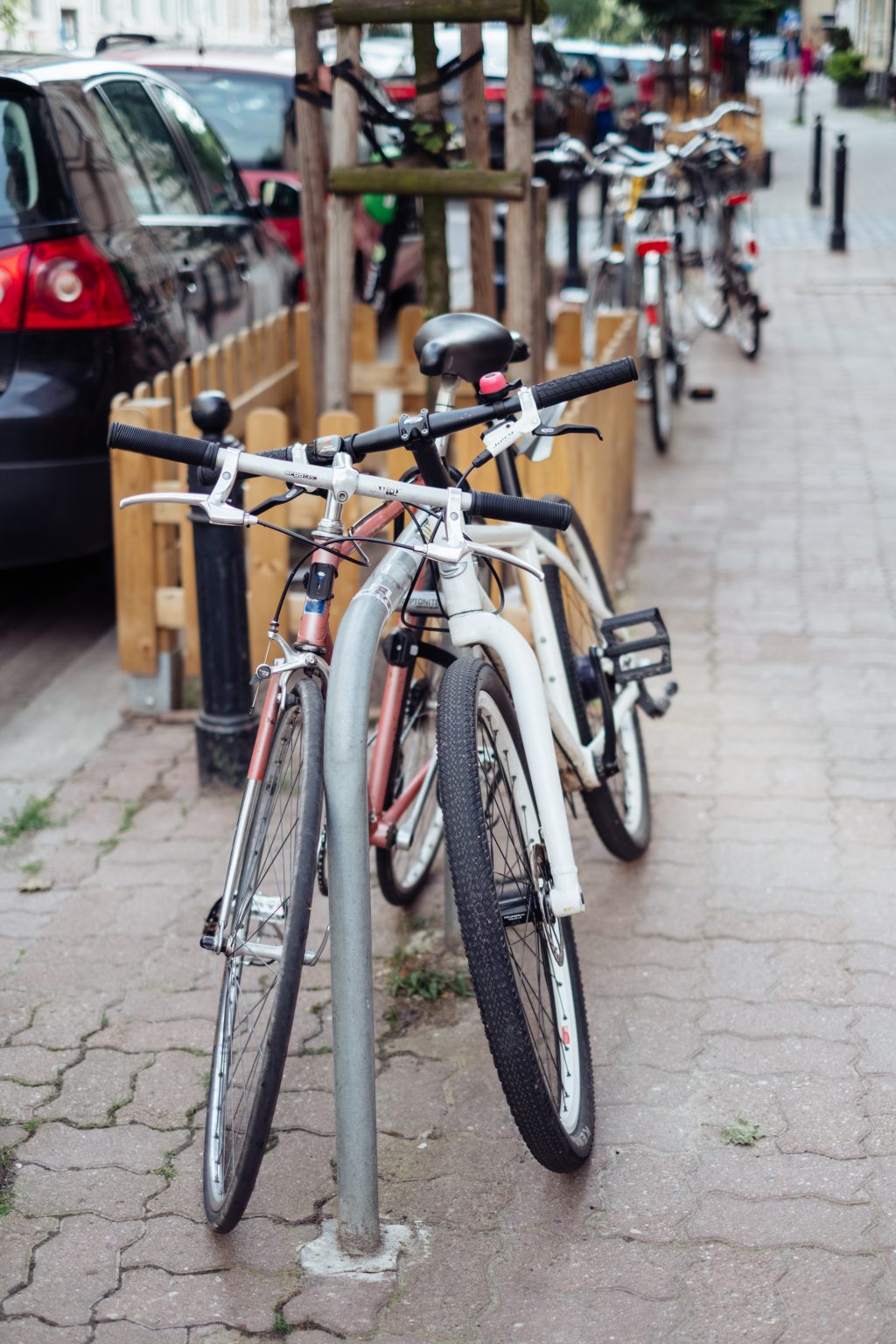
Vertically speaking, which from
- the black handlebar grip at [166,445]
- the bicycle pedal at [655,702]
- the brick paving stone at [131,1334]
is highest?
the black handlebar grip at [166,445]

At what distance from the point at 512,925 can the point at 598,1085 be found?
23.4 inches

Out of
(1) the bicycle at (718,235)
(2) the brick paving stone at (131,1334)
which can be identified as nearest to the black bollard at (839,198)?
A: (1) the bicycle at (718,235)

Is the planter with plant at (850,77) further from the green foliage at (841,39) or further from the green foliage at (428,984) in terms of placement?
the green foliage at (428,984)

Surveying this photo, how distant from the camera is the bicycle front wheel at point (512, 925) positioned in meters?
2.55

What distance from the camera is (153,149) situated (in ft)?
20.5

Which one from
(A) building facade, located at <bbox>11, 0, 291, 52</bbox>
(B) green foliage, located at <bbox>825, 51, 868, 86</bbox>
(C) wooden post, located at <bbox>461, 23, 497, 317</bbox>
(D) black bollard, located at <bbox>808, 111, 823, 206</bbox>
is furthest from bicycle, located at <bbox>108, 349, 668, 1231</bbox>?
(B) green foliage, located at <bbox>825, 51, 868, 86</bbox>

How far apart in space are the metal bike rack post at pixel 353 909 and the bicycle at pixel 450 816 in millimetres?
47

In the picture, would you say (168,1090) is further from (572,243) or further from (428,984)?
(572,243)

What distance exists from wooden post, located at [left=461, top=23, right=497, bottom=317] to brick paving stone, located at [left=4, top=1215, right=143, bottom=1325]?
4.18m

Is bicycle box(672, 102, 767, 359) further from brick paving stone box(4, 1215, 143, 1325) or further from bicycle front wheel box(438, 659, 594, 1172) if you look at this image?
brick paving stone box(4, 1215, 143, 1325)

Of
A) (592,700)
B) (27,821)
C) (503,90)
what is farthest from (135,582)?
(503,90)

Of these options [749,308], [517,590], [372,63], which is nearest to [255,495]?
[517,590]

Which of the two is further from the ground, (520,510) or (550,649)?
(520,510)

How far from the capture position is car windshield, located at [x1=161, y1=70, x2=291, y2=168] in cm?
966
